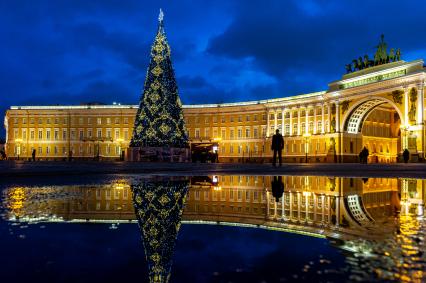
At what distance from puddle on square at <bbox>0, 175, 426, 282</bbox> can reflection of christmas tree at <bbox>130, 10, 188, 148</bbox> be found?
29.5 meters

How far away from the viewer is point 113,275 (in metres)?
1.60

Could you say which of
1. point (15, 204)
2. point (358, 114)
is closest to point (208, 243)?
point (15, 204)

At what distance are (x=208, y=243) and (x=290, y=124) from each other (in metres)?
65.0

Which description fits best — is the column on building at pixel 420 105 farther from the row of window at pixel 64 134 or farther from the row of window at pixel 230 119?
the row of window at pixel 64 134

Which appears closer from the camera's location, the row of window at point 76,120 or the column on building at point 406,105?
the column on building at point 406,105

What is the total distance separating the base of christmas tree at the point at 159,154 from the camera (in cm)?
3228

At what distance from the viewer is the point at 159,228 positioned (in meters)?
2.62

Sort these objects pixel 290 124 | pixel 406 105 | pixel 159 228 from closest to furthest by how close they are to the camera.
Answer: pixel 159 228 → pixel 406 105 → pixel 290 124

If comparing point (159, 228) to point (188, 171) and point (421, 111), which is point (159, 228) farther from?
point (421, 111)

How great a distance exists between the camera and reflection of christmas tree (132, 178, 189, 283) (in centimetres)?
173

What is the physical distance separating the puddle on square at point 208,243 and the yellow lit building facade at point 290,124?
43.3 metres

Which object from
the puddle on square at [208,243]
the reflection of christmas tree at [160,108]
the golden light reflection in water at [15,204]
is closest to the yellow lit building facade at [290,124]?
the reflection of christmas tree at [160,108]

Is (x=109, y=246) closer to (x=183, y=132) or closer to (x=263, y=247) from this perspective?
(x=263, y=247)

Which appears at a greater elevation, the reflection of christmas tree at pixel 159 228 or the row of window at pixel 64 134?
the row of window at pixel 64 134
